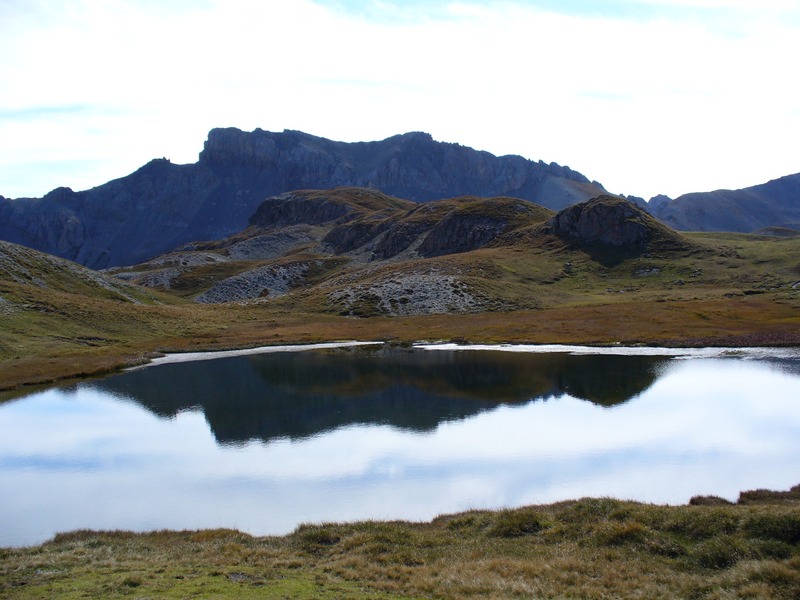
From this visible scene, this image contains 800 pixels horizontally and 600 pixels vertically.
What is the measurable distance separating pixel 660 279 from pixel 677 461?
443 feet

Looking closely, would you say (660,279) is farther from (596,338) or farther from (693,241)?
(596,338)

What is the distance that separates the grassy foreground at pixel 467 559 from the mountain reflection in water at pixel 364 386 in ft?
80.3

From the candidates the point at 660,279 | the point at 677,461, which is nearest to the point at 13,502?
the point at 677,461

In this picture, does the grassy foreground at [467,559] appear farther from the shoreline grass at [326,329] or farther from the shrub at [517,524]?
the shoreline grass at [326,329]

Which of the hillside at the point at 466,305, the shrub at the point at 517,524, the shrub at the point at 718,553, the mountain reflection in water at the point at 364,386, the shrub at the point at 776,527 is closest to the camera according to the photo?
the shrub at the point at 718,553

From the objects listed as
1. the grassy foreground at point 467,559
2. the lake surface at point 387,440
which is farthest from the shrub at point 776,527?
the lake surface at point 387,440

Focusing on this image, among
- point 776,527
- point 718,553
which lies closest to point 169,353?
point 718,553

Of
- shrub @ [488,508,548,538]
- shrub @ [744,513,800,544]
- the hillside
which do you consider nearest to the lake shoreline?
the hillside

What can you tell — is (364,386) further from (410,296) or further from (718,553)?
(410,296)

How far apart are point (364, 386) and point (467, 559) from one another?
49426mm

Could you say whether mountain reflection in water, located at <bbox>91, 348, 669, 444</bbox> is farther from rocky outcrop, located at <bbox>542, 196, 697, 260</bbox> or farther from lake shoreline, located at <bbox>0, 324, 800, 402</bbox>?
rocky outcrop, located at <bbox>542, 196, 697, 260</bbox>

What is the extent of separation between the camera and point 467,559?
2183cm

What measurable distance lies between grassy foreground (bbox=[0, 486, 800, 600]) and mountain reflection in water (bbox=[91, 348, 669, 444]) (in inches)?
963

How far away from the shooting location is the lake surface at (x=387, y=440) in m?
33.8
